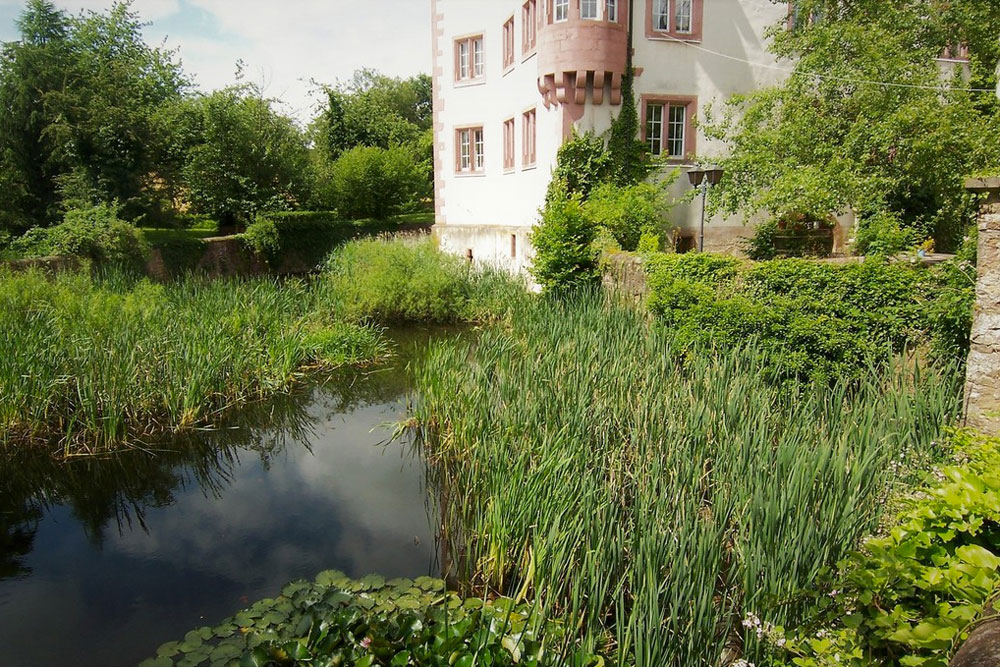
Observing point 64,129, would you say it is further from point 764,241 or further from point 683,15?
point 764,241

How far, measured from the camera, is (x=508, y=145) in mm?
17672

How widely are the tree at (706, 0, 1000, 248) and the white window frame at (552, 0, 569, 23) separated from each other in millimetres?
3818

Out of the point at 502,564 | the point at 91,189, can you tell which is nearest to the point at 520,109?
the point at 91,189

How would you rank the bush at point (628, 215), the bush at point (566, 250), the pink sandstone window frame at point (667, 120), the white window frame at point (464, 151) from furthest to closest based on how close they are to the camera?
the white window frame at point (464, 151), the pink sandstone window frame at point (667, 120), the bush at point (628, 215), the bush at point (566, 250)

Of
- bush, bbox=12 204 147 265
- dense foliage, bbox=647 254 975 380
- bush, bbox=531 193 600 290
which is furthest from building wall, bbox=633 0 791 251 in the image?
bush, bbox=12 204 147 265

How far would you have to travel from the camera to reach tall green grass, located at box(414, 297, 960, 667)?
Answer: 3.41 metres

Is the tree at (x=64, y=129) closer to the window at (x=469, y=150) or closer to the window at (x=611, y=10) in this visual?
the window at (x=469, y=150)

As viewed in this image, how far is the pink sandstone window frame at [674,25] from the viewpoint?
14.4 metres

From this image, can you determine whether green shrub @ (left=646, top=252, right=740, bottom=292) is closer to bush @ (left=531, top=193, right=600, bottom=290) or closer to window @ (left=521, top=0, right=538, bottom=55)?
bush @ (left=531, top=193, right=600, bottom=290)

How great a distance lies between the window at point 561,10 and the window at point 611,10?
0.77 metres

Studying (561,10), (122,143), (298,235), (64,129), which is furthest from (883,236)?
(64,129)

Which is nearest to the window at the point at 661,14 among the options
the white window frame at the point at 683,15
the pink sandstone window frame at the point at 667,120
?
the white window frame at the point at 683,15

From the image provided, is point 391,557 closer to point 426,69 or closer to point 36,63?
point 36,63

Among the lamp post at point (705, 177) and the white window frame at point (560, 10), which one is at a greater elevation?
the white window frame at point (560, 10)
